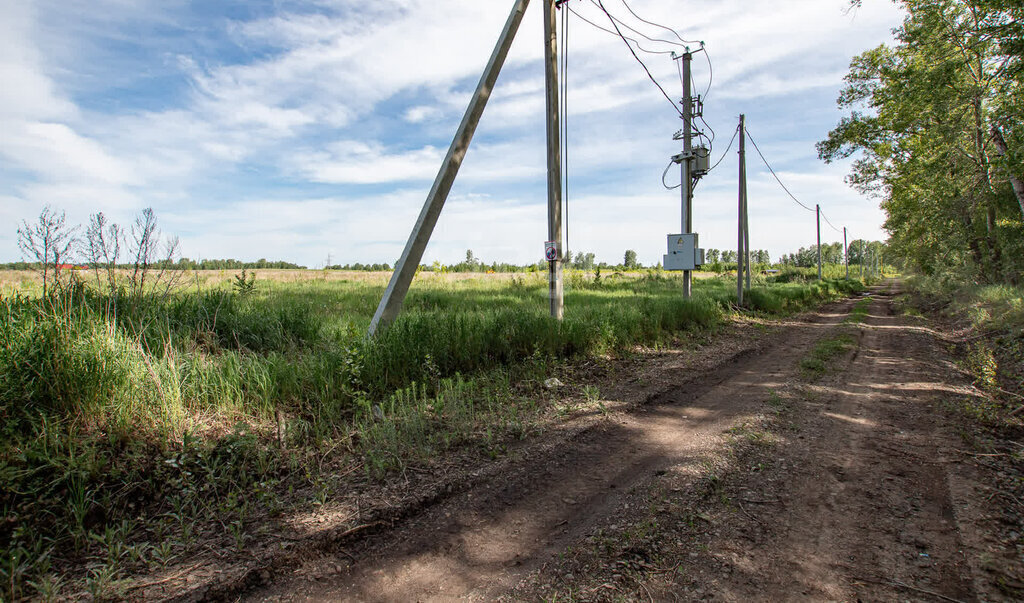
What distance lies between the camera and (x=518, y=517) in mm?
2867

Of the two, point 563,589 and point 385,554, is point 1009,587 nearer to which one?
point 563,589

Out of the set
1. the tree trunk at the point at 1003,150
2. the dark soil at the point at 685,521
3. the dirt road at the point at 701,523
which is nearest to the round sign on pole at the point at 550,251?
the dark soil at the point at 685,521

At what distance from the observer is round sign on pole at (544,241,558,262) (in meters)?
7.54

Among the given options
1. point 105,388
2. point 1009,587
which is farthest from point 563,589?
point 105,388

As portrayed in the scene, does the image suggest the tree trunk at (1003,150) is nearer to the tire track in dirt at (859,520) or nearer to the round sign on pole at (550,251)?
the tire track in dirt at (859,520)

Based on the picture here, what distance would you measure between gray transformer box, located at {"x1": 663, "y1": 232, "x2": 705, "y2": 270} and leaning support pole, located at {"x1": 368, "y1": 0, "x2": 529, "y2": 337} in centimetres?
809

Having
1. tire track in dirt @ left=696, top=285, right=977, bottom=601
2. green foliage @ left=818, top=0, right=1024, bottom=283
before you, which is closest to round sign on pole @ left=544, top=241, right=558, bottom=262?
tire track in dirt @ left=696, top=285, right=977, bottom=601

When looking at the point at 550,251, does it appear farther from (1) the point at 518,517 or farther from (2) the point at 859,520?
(2) the point at 859,520

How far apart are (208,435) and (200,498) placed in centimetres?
56

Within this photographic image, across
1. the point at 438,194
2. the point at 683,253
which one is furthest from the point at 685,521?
the point at 683,253

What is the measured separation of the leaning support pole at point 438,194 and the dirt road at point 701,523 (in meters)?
2.71

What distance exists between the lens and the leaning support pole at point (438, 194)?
5445 millimetres

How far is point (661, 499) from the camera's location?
9.77 feet

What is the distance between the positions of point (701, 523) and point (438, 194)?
4574mm
